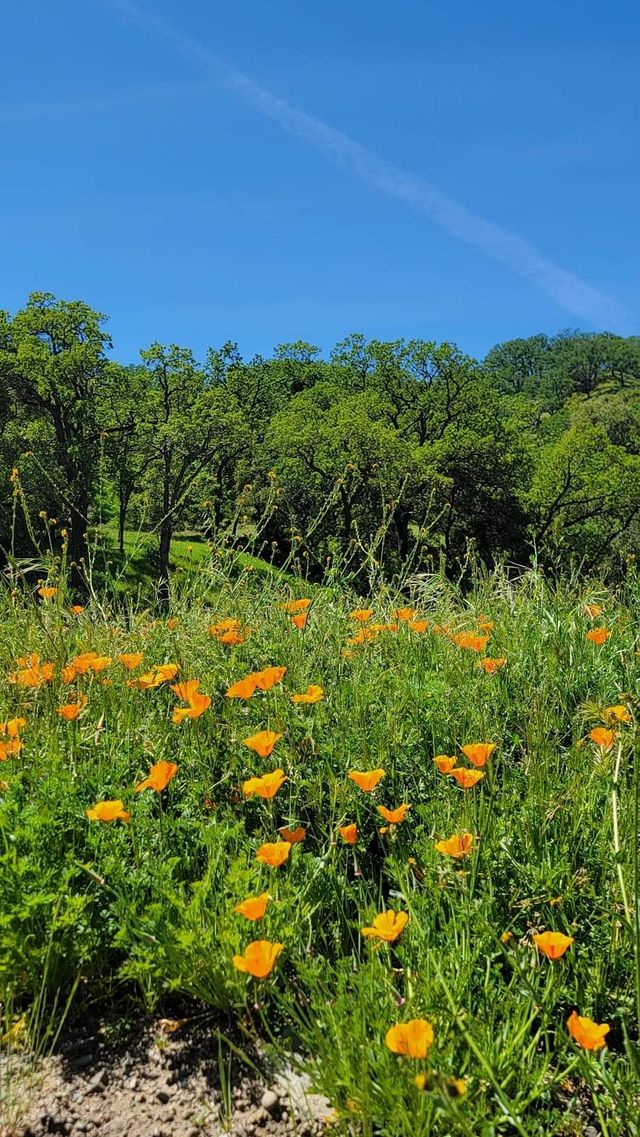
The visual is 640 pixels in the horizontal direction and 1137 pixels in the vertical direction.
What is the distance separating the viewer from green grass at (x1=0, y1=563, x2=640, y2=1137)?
1.29 meters

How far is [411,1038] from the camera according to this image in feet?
3.58

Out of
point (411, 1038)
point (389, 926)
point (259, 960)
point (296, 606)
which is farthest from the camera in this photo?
point (296, 606)

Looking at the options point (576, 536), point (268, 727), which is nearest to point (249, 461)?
point (576, 536)

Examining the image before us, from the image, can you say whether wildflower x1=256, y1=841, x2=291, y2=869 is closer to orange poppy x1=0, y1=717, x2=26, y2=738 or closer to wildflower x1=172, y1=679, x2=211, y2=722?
wildflower x1=172, y1=679, x2=211, y2=722

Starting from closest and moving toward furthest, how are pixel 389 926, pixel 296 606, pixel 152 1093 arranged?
pixel 389 926 → pixel 152 1093 → pixel 296 606

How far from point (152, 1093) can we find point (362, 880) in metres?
0.61

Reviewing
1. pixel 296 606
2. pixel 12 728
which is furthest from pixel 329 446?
pixel 12 728

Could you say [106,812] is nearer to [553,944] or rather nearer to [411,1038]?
[411,1038]

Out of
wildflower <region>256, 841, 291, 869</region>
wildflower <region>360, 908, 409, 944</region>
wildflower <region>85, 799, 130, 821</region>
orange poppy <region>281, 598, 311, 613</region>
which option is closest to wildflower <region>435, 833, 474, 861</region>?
wildflower <region>360, 908, 409, 944</region>

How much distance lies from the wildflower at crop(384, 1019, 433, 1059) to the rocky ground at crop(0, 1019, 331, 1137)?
31cm

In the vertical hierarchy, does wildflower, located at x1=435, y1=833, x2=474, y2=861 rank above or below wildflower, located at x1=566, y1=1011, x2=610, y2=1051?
above

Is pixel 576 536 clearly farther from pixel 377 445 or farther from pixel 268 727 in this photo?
pixel 268 727

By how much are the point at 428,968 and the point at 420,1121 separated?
27 cm

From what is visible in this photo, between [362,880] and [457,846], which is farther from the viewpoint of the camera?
[362,880]
